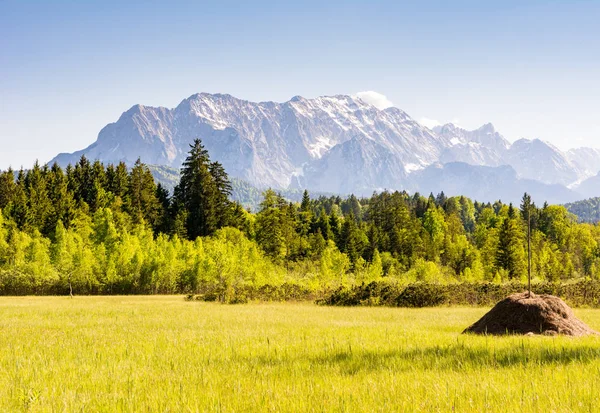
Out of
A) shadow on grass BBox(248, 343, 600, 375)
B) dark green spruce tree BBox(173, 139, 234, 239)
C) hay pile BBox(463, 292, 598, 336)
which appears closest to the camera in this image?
shadow on grass BBox(248, 343, 600, 375)

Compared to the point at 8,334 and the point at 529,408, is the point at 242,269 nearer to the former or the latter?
the point at 8,334

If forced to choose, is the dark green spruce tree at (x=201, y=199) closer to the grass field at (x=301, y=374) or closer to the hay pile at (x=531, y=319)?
the hay pile at (x=531, y=319)

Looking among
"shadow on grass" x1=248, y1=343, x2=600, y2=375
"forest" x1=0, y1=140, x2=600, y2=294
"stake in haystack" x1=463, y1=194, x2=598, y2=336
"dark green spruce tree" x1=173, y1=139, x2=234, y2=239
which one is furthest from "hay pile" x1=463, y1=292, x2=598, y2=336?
"dark green spruce tree" x1=173, y1=139, x2=234, y2=239

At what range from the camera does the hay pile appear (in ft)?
46.4

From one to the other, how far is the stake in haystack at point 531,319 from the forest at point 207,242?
33.9 m

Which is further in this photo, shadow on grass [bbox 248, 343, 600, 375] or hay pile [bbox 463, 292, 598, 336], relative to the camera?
hay pile [bbox 463, 292, 598, 336]

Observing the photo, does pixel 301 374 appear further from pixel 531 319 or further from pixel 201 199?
pixel 201 199

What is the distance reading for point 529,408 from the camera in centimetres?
554

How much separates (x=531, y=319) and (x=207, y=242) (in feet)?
245

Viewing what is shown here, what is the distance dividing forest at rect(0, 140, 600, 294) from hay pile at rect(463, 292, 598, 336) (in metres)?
33.9

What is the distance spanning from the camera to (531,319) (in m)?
14.7

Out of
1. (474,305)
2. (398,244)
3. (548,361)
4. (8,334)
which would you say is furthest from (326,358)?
(398,244)

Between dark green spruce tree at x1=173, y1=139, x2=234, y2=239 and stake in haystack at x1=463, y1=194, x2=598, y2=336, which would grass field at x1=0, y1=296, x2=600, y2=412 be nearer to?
stake in haystack at x1=463, y1=194, x2=598, y2=336

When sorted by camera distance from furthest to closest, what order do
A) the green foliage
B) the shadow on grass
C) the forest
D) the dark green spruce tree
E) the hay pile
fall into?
the dark green spruce tree < the forest < the green foliage < the hay pile < the shadow on grass
